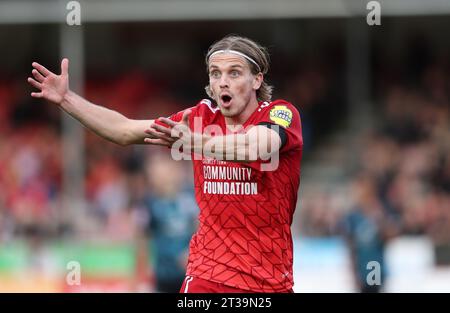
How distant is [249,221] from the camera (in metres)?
6.11

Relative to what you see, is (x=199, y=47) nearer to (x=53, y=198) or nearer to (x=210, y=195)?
(x=53, y=198)

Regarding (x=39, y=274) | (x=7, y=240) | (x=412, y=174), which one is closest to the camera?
(x=39, y=274)

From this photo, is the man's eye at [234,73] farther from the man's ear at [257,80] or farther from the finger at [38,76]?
the finger at [38,76]

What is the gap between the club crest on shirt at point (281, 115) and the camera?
612cm

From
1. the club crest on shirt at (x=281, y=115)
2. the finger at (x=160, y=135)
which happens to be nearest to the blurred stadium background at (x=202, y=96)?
the club crest on shirt at (x=281, y=115)

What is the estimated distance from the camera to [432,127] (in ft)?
55.2

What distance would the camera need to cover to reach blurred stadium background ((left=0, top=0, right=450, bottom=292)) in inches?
530

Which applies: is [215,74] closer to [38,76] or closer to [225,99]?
[225,99]

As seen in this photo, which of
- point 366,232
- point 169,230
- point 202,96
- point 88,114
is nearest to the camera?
point 88,114

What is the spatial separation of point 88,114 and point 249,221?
118 centimetres

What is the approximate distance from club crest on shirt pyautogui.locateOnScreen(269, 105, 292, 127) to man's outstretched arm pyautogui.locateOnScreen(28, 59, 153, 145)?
751 mm

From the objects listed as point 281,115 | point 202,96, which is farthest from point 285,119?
point 202,96
